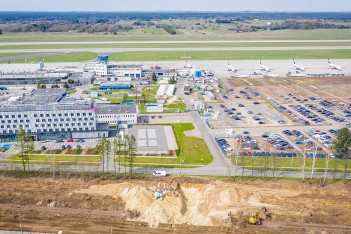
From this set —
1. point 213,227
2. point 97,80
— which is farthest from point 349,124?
point 97,80

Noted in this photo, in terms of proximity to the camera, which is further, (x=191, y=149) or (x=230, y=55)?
(x=230, y=55)

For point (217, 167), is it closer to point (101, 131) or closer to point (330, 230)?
point (330, 230)

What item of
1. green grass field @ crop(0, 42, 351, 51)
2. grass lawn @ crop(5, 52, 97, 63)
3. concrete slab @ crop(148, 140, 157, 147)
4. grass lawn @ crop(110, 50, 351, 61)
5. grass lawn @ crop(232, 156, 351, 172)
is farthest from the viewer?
green grass field @ crop(0, 42, 351, 51)

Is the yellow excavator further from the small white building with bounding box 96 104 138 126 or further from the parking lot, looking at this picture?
the small white building with bounding box 96 104 138 126

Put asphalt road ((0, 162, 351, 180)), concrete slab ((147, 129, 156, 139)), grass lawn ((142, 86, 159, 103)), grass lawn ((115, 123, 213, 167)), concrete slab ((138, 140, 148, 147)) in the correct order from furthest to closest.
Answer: grass lawn ((142, 86, 159, 103)) → concrete slab ((147, 129, 156, 139)) → concrete slab ((138, 140, 148, 147)) → grass lawn ((115, 123, 213, 167)) → asphalt road ((0, 162, 351, 180))

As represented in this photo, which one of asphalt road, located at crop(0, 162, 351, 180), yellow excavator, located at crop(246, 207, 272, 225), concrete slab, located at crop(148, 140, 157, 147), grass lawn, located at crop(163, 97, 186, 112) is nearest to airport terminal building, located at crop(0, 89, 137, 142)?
concrete slab, located at crop(148, 140, 157, 147)

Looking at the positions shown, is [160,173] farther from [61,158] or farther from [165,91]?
[165,91]

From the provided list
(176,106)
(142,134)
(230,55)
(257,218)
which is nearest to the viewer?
(257,218)

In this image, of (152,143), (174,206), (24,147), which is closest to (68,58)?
(152,143)
